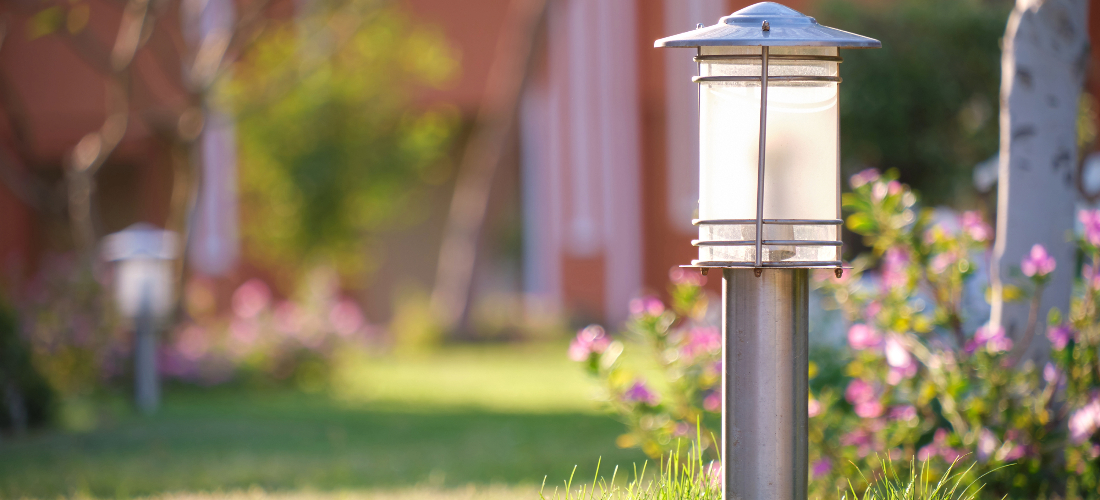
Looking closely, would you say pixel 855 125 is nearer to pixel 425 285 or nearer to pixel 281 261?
pixel 281 261

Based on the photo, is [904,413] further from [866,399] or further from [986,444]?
[986,444]

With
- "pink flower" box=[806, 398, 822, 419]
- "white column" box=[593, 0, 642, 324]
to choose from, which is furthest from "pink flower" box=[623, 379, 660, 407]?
"white column" box=[593, 0, 642, 324]

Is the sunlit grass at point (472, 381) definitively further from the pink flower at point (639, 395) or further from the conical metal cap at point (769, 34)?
the conical metal cap at point (769, 34)

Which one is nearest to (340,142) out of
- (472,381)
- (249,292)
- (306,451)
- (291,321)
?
(249,292)

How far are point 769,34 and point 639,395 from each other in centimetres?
144

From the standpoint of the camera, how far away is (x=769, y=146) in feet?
7.25

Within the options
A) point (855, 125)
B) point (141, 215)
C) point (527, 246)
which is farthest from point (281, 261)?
point (855, 125)

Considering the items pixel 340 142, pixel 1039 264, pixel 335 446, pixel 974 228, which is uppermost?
pixel 340 142

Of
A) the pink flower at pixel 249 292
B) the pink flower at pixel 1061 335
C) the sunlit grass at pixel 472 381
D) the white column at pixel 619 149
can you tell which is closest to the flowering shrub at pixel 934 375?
the pink flower at pixel 1061 335

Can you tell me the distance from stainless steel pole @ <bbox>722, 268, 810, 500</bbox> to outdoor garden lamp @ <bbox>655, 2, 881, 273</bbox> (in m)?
0.07

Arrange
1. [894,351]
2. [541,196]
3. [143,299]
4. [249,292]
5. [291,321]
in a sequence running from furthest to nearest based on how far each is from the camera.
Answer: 1. [541,196]
2. [249,292]
3. [291,321]
4. [143,299]
5. [894,351]

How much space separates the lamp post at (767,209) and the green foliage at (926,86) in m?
8.63

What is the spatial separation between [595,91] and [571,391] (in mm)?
7880

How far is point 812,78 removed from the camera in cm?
223
